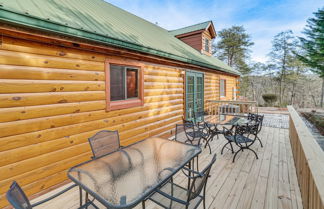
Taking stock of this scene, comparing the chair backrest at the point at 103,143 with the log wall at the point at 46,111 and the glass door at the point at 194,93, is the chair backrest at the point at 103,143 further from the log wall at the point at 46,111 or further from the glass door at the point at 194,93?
the glass door at the point at 194,93

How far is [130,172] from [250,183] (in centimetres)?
225

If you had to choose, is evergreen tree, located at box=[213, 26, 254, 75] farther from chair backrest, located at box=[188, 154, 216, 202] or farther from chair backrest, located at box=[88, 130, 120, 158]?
chair backrest, located at box=[188, 154, 216, 202]

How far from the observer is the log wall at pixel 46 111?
2072mm

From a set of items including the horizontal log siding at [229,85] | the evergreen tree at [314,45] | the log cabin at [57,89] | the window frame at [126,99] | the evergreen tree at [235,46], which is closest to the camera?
the log cabin at [57,89]

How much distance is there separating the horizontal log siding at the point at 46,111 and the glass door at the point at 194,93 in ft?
10.7

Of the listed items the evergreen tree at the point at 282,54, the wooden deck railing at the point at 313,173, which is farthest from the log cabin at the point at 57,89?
the evergreen tree at the point at 282,54

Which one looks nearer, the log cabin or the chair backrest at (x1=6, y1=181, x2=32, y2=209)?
the chair backrest at (x1=6, y1=181, x2=32, y2=209)

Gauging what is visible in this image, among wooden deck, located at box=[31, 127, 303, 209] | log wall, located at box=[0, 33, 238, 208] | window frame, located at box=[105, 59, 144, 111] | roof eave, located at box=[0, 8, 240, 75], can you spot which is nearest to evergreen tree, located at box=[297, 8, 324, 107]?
wooden deck, located at box=[31, 127, 303, 209]

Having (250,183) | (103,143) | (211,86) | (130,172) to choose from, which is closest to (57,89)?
(103,143)

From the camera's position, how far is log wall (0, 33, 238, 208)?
81.6 inches

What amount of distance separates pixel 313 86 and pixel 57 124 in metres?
24.4

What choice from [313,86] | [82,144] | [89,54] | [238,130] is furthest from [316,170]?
[313,86]

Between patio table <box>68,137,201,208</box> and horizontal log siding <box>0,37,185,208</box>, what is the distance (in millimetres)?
1084

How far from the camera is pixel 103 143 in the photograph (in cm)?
239
